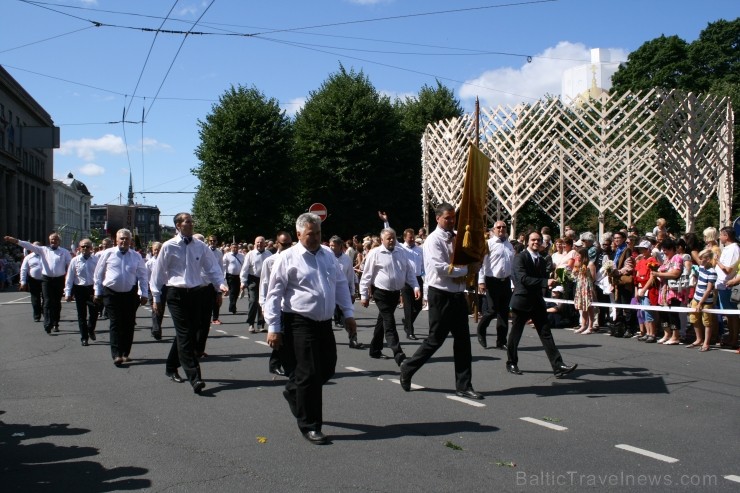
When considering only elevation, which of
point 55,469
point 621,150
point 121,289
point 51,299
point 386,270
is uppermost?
point 621,150

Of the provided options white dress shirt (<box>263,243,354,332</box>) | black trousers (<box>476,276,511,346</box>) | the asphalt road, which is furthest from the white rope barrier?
white dress shirt (<box>263,243,354,332</box>)

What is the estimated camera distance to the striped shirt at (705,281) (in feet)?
36.6

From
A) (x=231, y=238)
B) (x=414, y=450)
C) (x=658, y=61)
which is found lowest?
(x=414, y=450)

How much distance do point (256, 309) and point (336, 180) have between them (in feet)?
87.5

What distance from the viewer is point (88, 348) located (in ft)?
38.5

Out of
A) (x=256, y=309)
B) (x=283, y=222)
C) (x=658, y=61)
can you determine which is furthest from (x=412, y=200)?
(x=256, y=309)

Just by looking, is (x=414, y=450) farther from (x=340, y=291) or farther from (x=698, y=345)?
(x=698, y=345)

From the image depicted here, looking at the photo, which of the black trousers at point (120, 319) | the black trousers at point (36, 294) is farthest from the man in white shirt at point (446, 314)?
the black trousers at point (36, 294)

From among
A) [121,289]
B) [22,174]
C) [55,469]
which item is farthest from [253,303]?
Result: [22,174]

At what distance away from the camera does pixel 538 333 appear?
845 cm

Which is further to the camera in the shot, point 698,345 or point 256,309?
point 256,309

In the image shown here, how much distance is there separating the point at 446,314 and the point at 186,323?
298 centimetres

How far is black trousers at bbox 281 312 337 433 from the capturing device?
5.81m

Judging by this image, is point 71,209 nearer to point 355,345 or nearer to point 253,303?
point 253,303
